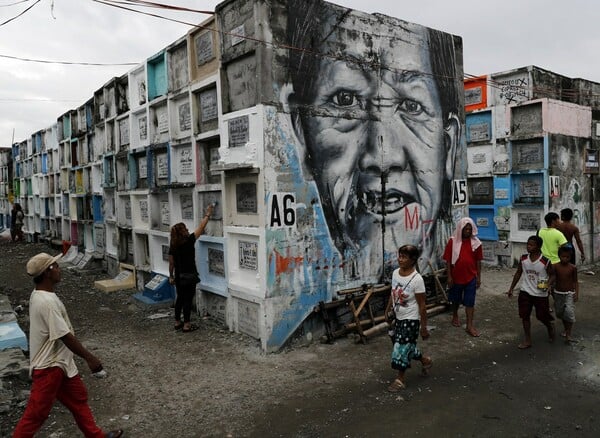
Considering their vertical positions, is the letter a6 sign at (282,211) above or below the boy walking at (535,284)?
above

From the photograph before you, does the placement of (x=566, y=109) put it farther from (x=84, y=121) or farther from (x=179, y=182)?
(x=84, y=121)

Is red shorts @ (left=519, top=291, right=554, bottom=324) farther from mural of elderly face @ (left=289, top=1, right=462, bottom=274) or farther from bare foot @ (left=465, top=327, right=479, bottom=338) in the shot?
mural of elderly face @ (left=289, top=1, right=462, bottom=274)

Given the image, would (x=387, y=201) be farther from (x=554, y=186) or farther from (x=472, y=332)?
(x=554, y=186)

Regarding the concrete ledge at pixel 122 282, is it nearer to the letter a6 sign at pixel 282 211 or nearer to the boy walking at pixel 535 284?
the letter a6 sign at pixel 282 211

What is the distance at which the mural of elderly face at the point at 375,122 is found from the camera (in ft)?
21.2

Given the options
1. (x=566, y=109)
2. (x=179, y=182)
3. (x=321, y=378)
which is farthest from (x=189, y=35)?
(x=566, y=109)

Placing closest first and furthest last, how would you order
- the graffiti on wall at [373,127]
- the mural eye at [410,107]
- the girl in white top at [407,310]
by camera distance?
1. the girl in white top at [407,310]
2. the graffiti on wall at [373,127]
3. the mural eye at [410,107]

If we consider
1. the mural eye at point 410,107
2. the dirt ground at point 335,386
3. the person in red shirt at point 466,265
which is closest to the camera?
the dirt ground at point 335,386

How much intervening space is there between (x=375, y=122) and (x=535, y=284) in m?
3.06

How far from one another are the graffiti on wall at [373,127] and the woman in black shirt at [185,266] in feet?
6.33

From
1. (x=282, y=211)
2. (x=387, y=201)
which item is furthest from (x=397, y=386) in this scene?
(x=387, y=201)

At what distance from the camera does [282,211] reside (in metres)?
6.11

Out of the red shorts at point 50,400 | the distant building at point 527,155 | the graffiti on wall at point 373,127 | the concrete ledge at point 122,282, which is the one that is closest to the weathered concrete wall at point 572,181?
the distant building at point 527,155

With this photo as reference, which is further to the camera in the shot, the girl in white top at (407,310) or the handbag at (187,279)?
the handbag at (187,279)
